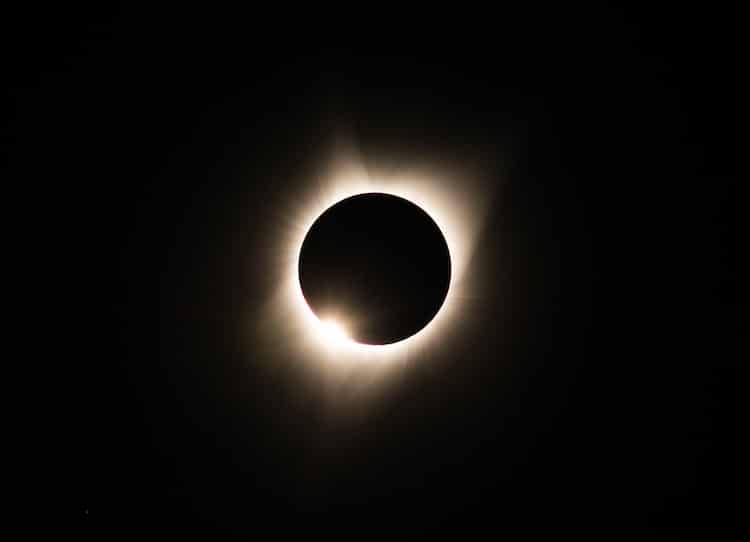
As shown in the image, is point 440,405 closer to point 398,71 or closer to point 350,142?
point 350,142

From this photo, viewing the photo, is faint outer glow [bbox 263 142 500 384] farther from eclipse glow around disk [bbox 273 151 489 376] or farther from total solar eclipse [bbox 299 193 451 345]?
total solar eclipse [bbox 299 193 451 345]

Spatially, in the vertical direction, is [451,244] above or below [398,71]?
below

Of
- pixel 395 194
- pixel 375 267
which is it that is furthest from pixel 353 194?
pixel 375 267

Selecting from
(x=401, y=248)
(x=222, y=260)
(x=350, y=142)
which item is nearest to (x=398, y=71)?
(x=350, y=142)

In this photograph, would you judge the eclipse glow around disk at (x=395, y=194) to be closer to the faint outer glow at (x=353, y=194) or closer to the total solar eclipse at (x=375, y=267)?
the faint outer glow at (x=353, y=194)

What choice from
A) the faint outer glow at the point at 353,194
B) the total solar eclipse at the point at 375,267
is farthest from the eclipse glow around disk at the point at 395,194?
the total solar eclipse at the point at 375,267
